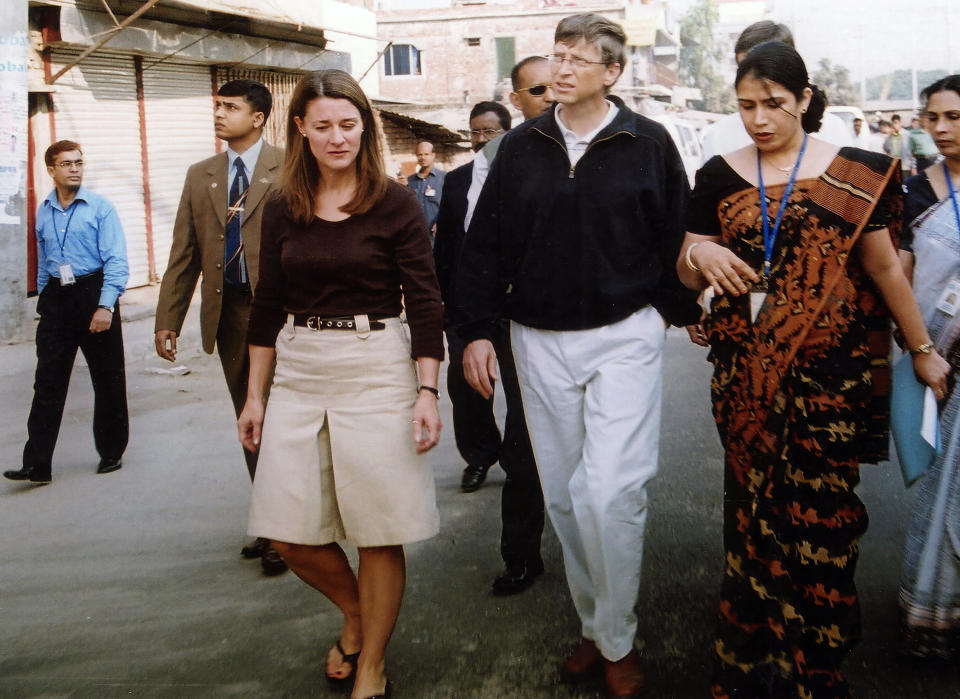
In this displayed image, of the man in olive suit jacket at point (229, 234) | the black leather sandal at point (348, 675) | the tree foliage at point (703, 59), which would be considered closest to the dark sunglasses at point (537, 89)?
the man in olive suit jacket at point (229, 234)

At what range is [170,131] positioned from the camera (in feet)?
44.8

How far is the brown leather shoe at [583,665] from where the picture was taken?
359 cm

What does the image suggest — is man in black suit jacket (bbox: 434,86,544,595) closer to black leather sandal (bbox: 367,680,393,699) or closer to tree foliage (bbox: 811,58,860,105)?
black leather sandal (bbox: 367,680,393,699)

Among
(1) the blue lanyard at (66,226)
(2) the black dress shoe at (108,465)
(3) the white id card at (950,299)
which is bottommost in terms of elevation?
(2) the black dress shoe at (108,465)

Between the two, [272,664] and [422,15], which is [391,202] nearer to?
[272,664]

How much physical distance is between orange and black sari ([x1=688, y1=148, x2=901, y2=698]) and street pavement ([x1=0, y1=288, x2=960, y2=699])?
0.35 metres

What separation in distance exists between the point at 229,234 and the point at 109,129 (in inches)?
332

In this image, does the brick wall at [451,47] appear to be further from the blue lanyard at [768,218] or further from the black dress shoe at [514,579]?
the blue lanyard at [768,218]

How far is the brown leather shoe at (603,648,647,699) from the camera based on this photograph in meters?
3.43

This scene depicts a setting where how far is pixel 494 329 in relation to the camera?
395 cm

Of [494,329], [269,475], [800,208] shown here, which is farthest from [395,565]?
[800,208]

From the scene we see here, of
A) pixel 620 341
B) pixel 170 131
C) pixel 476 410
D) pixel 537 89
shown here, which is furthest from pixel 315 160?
pixel 170 131

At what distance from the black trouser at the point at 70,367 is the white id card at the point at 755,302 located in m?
4.78

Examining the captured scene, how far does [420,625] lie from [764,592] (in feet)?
4.59
